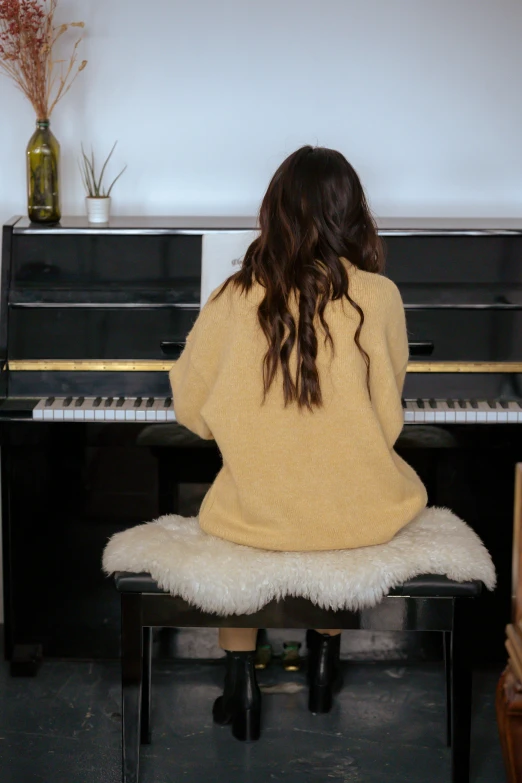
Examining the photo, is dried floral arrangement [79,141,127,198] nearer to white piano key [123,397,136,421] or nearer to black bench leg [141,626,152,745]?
white piano key [123,397,136,421]

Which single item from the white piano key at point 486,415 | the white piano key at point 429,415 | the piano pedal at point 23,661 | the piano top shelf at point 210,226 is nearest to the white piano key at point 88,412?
the piano top shelf at point 210,226

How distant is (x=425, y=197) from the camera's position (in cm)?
313

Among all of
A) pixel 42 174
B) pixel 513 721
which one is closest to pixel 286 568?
pixel 513 721

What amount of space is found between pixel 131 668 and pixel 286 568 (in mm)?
398

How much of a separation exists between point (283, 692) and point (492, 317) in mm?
1174

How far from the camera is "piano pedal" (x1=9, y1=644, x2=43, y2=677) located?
2.82 m

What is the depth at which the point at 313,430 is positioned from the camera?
189 centimetres

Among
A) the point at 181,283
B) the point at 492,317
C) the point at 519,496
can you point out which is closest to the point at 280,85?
the point at 181,283

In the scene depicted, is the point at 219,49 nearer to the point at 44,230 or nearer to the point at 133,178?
the point at 133,178

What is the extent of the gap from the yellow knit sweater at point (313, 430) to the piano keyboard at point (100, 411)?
0.57m

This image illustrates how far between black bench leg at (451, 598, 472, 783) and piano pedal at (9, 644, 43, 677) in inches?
50.9

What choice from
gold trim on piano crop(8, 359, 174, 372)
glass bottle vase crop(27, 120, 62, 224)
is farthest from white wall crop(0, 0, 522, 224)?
gold trim on piano crop(8, 359, 174, 372)

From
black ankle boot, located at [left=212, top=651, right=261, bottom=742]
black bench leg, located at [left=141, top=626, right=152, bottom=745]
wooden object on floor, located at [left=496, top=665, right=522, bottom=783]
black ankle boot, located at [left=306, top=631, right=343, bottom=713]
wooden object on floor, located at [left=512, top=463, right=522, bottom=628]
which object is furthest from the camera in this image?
black ankle boot, located at [left=306, top=631, right=343, bottom=713]

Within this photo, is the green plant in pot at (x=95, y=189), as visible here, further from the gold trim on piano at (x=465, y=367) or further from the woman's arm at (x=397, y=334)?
the woman's arm at (x=397, y=334)
